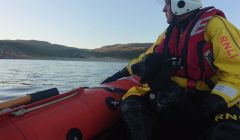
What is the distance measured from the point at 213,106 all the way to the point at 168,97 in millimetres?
383

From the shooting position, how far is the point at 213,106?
311 centimetres

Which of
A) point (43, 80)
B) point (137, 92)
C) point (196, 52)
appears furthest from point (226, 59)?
point (43, 80)

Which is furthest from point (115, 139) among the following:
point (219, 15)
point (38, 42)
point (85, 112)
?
point (38, 42)

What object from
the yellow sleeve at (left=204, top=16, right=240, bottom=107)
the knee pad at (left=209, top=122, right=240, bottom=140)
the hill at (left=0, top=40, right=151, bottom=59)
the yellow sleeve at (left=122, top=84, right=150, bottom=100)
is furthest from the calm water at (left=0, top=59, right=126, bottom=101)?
the hill at (left=0, top=40, right=151, bottom=59)

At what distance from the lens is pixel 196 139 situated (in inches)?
136

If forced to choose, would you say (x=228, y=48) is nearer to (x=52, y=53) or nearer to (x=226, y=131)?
(x=226, y=131)

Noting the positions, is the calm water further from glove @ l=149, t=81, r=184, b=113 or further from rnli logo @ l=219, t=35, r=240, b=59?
rnli logo @ l=219, t=35, r=240, b=59

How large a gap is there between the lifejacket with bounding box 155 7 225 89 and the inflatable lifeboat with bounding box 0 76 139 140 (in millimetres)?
936

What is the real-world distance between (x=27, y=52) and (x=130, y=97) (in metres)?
83.5

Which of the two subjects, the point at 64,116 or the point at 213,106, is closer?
the point at 213,106

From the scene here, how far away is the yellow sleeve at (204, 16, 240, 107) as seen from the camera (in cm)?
311

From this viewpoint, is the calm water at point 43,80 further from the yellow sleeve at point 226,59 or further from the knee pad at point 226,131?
the knee pad at point 226,131

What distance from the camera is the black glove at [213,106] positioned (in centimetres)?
309

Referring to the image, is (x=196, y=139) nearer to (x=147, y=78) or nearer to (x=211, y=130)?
(x=211, y=130)
